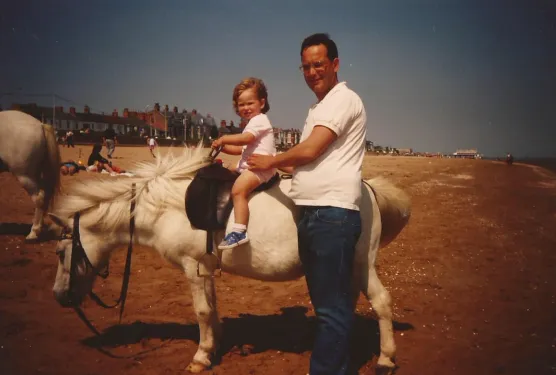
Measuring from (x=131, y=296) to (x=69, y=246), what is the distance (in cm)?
210

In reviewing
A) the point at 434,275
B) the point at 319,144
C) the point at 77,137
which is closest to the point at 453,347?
the point at 434,275

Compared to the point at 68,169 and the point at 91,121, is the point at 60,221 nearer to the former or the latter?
the point at 68,169

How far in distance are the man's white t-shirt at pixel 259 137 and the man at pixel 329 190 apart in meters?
0.79

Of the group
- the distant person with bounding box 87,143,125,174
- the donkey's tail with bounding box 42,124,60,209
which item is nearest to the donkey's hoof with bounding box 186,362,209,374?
the donkey's tail with bounding box 42,124,60,209

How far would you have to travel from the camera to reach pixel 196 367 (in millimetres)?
3414

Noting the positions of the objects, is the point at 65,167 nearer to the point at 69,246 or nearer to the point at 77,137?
the point at 69,246

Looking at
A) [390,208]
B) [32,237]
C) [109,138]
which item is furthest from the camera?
[109,138]

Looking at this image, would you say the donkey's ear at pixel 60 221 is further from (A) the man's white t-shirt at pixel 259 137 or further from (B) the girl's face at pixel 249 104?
(B) the girl's face at pixel 249 104

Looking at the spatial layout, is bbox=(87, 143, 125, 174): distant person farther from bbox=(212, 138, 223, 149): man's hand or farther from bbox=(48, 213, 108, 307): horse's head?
bbox=(212, 138, 223, 149): man's hand

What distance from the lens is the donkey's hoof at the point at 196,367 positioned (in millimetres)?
3398

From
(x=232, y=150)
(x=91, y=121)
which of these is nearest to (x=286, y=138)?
(x=91, y=121)

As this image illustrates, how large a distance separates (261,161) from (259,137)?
75 cm

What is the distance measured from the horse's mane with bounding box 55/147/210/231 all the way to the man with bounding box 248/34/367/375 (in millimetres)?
1301

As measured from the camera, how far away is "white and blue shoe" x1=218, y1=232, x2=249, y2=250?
2846 mm
